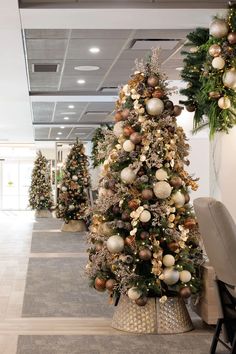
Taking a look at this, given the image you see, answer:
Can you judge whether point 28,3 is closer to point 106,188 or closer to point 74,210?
point 106,188

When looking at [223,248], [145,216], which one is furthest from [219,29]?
[223,248]

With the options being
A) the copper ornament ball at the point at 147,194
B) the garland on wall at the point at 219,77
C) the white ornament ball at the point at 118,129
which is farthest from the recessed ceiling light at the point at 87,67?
the copper ornament ball at the point at 147,194

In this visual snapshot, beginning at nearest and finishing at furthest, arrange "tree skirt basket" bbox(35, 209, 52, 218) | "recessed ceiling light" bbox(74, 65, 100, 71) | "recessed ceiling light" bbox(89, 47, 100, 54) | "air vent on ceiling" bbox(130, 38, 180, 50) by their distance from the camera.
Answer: "air vent on ceiling" bbox(130, 38, 180, 50) < "recessed ceiling light" bbox(89, 47, 100, 54) < "recessed ceiling light" bbox(74, 65, 100, 71) < "tree skirt basket" bbox(35, 209, 52, 218)

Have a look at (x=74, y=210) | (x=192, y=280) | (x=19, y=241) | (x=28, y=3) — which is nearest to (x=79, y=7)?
(x=28, y=3)

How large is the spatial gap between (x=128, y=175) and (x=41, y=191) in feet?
58.4

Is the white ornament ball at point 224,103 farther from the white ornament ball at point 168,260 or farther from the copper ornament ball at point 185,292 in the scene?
the copper ornament ball at point 185,292

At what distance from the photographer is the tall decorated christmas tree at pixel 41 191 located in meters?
22.1

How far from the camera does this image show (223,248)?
11.7 feet

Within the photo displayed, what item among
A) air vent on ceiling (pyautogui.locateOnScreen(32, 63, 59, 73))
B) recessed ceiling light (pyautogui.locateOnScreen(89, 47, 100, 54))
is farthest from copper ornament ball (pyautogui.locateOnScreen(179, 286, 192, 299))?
air vent on ceiling (pyautogui.locateOnScreen(32, 63, 59, 73))

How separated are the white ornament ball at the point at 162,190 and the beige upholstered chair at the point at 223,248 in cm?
97

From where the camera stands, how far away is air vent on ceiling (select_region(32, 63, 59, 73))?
32.0ft

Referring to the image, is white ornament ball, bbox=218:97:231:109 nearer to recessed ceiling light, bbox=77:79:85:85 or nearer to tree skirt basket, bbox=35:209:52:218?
recessed ceiling light, bbox=77:79:85:85

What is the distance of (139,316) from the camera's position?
5047mm

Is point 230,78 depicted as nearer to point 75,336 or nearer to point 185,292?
point 185,292
